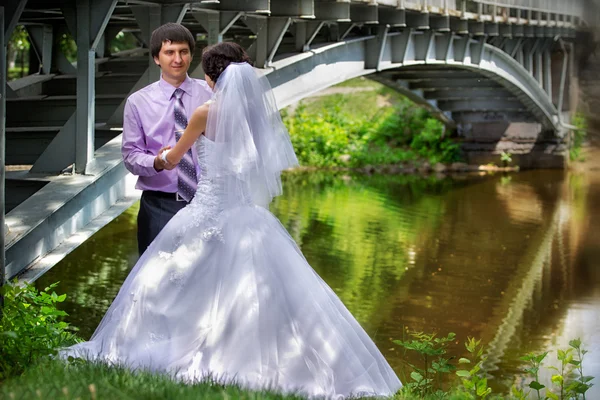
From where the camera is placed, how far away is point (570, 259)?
16328 mm

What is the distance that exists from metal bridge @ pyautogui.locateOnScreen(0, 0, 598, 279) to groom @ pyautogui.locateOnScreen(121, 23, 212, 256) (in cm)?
89

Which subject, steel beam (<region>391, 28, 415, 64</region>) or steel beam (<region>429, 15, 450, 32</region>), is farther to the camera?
steel beam (<region>429, 15, 450, 32</region>)

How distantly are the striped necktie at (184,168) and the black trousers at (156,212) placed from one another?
0.10m

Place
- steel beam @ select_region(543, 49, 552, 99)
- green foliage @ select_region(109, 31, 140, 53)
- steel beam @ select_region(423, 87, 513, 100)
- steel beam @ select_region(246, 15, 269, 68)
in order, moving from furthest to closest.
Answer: green foliage @ select_region(109, 31, 140, 53)
steel beam @ select_region(423, 87, 513, 100)
steel beam @ select_region(543, 49, 552, 99)
steel beam @ select_region(246, 15, 269, 68)

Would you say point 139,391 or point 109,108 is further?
point 109,108

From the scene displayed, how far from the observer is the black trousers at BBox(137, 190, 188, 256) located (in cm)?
511

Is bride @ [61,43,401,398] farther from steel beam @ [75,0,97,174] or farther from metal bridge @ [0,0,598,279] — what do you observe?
steel beam @ [75,0,97,174]

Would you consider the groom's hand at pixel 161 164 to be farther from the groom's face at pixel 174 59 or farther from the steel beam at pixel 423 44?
the steel beam at pixel 423 44

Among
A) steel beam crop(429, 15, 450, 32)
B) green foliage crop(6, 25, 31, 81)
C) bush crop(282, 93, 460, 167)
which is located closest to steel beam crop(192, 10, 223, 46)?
steel beam crop(429, 15, 450, 32)

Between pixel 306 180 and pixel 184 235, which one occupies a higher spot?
pixel 184 235

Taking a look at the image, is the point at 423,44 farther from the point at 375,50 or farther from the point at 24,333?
the point at 24,333

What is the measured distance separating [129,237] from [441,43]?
774cm

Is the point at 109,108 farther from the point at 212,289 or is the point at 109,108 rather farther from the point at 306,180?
the point at 306,180

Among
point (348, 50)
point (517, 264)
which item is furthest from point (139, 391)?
point (517, 264)
